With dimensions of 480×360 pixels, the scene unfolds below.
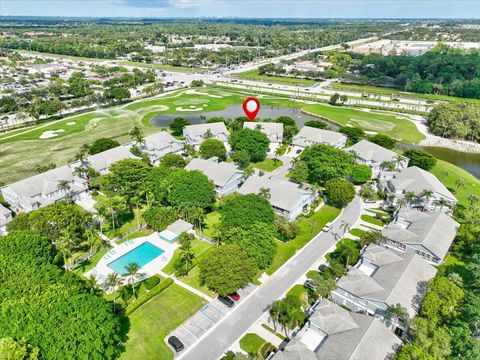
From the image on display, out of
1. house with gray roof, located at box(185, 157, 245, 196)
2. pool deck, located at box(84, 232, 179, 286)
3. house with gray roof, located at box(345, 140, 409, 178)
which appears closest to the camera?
pool deck, located at box(84, 232, 179, 286)

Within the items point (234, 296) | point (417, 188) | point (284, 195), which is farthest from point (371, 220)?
point (234, 296)

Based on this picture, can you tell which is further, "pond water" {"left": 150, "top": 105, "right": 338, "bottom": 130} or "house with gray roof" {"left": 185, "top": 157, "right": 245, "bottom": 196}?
"pond water" {"left": 150, "top": 105, "right": 338, "bottom": 130}

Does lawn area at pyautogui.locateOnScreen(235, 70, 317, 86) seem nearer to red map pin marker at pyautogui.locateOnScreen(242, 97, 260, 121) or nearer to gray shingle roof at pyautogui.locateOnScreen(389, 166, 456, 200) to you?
red map pin marker at pyautogui.locateOnScreen(242, 97, 260, 121)

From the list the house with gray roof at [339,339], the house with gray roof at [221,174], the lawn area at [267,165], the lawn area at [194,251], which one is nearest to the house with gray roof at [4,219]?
the lawn area at [194,251]

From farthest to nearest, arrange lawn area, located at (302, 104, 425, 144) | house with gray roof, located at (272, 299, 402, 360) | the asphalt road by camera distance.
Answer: lawn area, located at (302, 104, 425, 144) → the asphalt road → house with gray roof, located at (272, 299, 402, 360)

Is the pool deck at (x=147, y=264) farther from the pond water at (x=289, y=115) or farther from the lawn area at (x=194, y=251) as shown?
the pond water at (x=289, y=115)

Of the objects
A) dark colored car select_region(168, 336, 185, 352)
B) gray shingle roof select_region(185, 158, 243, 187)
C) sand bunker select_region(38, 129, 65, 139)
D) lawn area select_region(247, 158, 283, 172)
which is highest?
gray shingle roof select_region(185, 158, 243, 187)

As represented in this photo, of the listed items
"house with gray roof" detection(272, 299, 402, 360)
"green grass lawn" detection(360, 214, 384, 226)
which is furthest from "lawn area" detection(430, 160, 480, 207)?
"house with gray roof" detection(272, 299, 402, 360)
